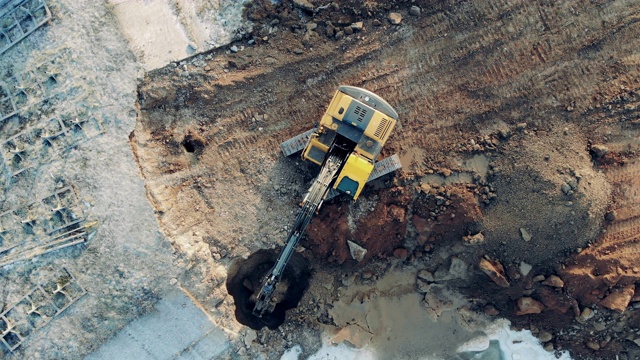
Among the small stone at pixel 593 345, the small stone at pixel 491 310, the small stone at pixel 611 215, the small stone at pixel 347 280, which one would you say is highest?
Answer: the small stone at pixel 611 215

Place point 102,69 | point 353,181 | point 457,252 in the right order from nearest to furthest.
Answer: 1. point 353,181
2. point 102,69
3. point 457,252

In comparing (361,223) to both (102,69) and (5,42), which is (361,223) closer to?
(102,69)

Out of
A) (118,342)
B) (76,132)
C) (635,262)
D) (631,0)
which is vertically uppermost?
(631,0)

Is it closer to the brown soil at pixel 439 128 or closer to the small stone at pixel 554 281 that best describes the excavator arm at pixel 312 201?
the brown soil at pixel 439 128

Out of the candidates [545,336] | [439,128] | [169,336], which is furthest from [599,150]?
[169,336]

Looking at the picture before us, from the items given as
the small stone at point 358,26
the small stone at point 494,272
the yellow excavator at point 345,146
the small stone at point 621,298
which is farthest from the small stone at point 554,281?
the small stone at point 358,26

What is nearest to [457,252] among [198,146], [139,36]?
A: [198,146]
